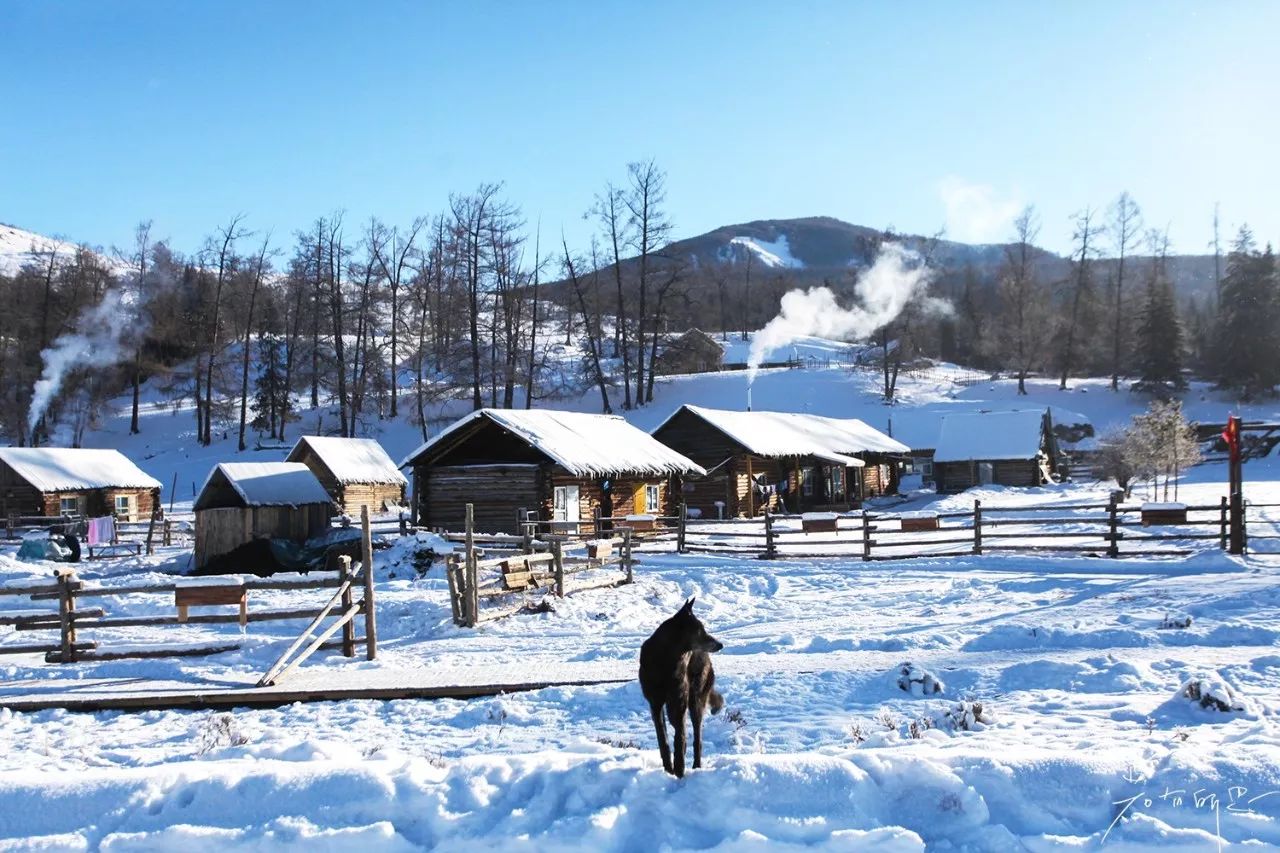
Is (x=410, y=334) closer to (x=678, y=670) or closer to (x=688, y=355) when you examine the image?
(x=688, y=355)

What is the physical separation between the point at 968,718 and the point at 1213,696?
2.02 m

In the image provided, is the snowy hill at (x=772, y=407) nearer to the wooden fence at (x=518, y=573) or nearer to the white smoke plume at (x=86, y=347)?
the white smoke plume at (x=86, y=347)

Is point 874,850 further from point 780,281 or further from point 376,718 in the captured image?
point 780,281

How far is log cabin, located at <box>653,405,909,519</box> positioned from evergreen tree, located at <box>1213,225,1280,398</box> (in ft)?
96.9

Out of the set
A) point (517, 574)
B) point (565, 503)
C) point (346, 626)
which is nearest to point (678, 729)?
point (346, 626)

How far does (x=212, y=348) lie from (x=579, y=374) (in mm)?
22284

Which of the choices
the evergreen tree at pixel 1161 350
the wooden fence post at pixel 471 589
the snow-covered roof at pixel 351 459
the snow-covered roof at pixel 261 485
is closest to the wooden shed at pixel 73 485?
the snow-covered roof at pixel 351 459

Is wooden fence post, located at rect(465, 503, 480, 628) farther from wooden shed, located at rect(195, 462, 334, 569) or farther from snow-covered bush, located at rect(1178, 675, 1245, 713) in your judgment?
wooden shed, located at rect(195, 462, 334, 569)

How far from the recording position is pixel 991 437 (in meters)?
50.0

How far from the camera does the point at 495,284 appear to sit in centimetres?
6269

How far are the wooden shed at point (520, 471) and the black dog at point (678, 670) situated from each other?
71.5ft

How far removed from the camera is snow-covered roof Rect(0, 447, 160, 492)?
39.5m

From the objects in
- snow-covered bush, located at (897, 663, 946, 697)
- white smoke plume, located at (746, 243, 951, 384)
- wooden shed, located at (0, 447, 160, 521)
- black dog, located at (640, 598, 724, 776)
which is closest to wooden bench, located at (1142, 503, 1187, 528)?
snow-covered bush, located at (897, 663, 946, 697)

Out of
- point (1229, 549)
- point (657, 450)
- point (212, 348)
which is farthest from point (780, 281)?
point (1229, 549)
